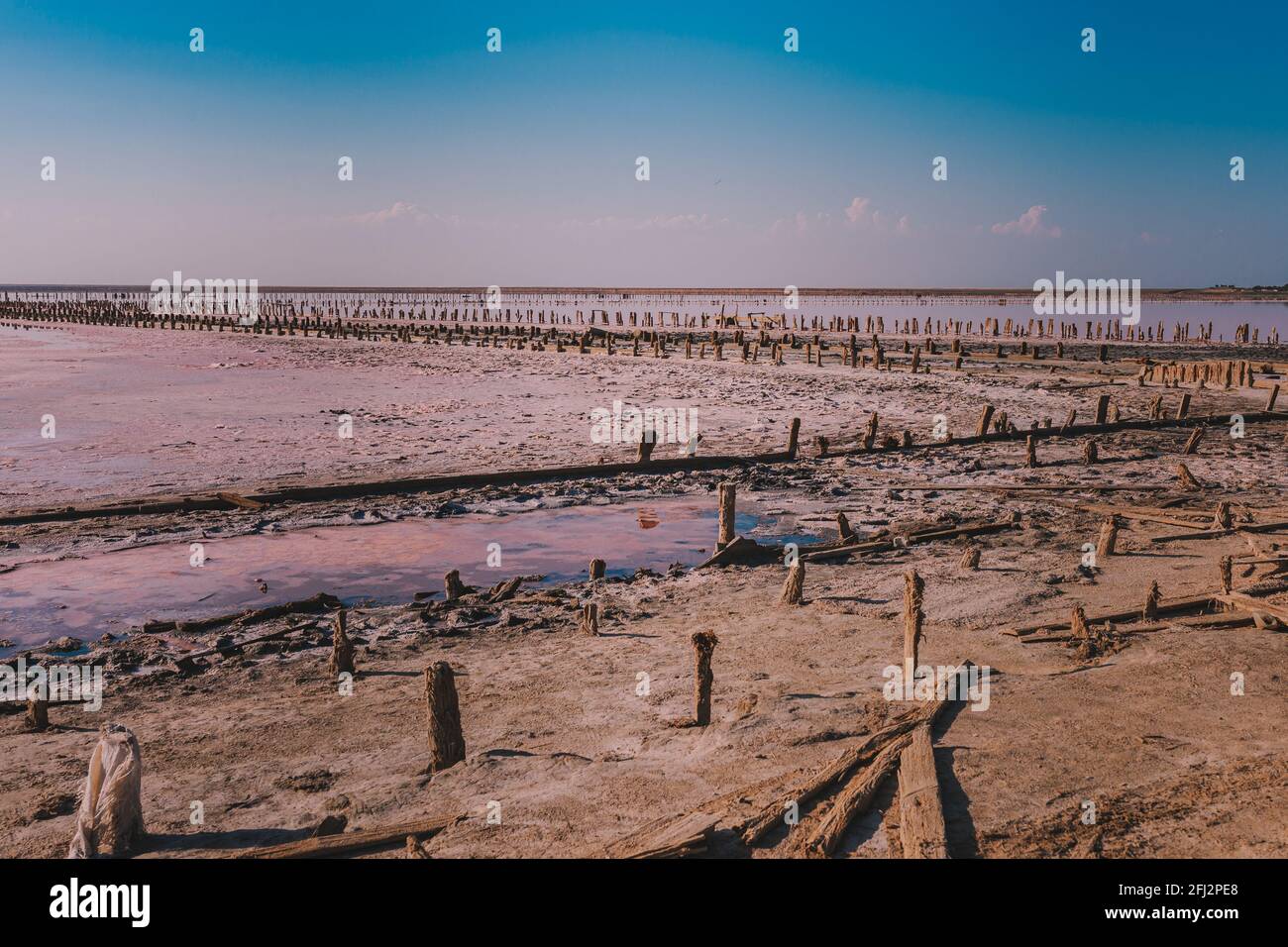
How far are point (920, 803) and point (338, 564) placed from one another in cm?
1042

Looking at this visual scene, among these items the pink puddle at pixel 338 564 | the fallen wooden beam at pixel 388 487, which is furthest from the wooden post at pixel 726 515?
the fallen wooden beam at pixel 388 487

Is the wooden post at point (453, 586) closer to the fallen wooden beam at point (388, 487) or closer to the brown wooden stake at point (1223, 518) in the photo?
the fallen wooden beam at point (388, 487)

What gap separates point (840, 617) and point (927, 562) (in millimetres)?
2899

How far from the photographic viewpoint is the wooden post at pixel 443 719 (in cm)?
756

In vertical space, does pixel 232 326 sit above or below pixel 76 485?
above

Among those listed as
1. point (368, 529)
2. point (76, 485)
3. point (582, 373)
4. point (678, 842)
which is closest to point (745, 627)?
point (678, 842)

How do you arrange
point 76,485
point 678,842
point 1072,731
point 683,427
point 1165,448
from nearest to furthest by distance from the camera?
point 678,842 < point 1072,731 < point 76,485 < point 1165,448 < point 683,427

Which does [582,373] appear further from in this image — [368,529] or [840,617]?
[840,617]

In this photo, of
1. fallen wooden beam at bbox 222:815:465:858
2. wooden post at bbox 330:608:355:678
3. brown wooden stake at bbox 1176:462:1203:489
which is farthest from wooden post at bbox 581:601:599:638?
brown wooden stake at bbox 1176:462:1203:489

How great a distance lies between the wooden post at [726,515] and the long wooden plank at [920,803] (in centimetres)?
707

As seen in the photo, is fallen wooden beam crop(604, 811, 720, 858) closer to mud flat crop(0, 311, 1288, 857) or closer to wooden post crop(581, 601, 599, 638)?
mud flat crop(0, 311, 1288, 857)
